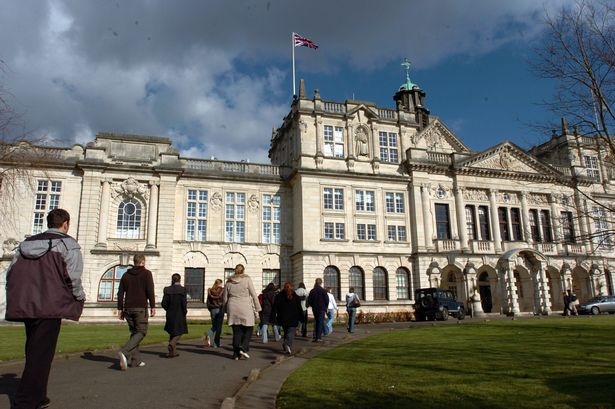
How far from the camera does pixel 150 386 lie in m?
8.35

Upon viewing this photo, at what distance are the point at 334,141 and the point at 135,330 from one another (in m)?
30.5

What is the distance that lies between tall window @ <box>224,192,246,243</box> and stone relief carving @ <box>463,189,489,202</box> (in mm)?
18733

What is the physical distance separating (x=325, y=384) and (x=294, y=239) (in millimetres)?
A: 29866

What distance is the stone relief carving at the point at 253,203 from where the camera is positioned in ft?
124

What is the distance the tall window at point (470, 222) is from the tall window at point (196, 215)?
21.5 metres

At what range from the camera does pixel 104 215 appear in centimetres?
3388

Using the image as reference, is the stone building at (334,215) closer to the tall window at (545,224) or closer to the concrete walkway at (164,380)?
the tall window at (545,224)

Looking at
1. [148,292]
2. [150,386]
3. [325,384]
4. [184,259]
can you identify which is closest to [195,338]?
[148,292]

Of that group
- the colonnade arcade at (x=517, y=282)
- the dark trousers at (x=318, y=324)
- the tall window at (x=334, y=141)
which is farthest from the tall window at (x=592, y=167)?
the dark trousers at (x=318, y=324)

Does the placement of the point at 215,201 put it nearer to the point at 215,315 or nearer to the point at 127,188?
the point at 127,188

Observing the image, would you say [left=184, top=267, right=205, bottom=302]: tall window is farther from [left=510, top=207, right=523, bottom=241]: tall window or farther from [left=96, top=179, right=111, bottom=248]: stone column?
[left=510, top=207, right=523, bottom=241]: tall window

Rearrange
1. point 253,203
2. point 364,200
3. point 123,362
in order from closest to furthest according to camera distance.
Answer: point 123,362 → point 253,203 → point 364,200

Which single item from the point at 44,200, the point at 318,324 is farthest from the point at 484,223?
the point at 44,200

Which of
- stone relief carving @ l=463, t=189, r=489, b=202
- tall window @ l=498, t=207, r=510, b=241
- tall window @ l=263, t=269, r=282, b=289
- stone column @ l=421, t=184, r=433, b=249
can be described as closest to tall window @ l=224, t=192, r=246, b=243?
tall window @ l=263, t=269, r=282, b=289
